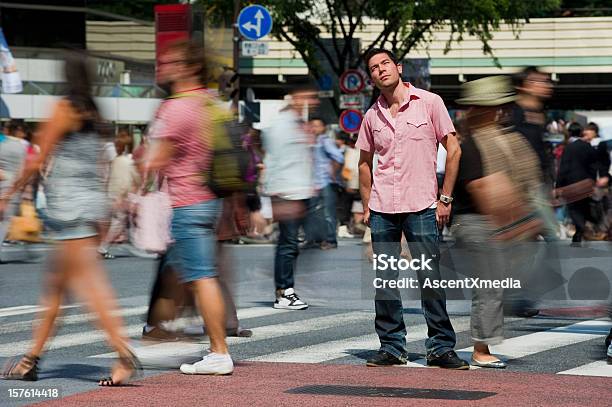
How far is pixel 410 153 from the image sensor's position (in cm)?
848

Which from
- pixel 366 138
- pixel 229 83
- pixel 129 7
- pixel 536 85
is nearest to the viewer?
pixel 366 138

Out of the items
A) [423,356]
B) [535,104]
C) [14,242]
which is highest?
[535,104]

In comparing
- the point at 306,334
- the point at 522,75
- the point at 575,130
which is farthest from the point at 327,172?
the point at 306,334

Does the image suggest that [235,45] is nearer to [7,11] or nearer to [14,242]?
[14,242]

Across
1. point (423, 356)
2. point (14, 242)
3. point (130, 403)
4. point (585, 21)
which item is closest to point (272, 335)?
point (423, 356)

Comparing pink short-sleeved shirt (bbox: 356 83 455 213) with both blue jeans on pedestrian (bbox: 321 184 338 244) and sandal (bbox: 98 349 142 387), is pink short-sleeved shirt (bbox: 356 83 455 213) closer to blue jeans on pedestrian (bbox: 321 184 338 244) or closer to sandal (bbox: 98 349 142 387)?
sandal (bbox: 98 349 142 387)

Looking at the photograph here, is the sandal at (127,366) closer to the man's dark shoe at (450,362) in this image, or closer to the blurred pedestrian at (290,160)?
the man's dark shoe at (450,362)

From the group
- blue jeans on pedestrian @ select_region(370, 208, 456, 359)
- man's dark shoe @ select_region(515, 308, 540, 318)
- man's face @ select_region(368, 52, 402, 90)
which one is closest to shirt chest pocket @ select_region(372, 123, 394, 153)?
man's face @ select_region(368, 52, 402, 90)

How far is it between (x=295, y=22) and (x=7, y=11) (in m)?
8.33

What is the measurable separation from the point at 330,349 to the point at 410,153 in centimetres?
163

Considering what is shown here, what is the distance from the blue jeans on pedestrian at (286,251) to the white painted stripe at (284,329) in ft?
2.47

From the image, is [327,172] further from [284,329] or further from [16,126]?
[284,329]

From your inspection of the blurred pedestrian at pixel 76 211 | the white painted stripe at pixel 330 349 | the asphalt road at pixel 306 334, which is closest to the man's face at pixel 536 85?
the asphalt road at pixel 306 334

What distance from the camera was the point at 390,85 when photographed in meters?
8.55
